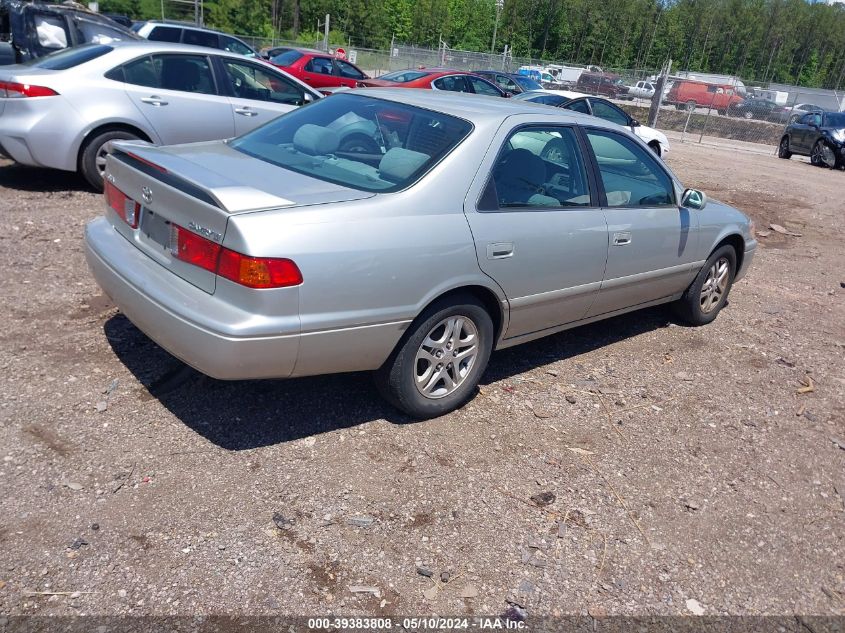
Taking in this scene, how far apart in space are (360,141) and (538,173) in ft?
3.45

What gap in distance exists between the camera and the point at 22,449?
3.27 meters

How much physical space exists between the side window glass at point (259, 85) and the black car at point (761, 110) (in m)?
30.5

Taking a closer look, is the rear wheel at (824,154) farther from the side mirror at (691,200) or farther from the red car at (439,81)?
the side mirror at (691,200)

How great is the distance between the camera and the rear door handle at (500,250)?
3.78 metres

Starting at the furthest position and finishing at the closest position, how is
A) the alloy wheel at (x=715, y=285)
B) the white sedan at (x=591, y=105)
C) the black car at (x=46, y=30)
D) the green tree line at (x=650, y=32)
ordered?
the green tree line at (x=650, y=32), the white sedan at (x=591, y=105), the black car at (x=46, y=30), the alloy wheel at (x=715, y=285)

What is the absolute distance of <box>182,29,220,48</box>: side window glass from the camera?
15094 mm

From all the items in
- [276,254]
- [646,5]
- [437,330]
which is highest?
[646,5]

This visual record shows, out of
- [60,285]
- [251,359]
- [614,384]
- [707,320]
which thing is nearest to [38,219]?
[60,285]

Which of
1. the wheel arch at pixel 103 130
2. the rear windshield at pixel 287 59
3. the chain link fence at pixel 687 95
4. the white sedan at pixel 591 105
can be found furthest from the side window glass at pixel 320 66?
the chain link fence at pixel 687 95

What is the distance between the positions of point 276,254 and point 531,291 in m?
1.66

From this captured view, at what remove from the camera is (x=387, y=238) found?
11.0ft

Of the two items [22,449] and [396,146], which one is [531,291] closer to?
[396,146]

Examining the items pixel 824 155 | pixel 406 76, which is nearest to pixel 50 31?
pixel 406 76

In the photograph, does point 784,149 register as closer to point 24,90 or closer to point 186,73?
point 186,73
